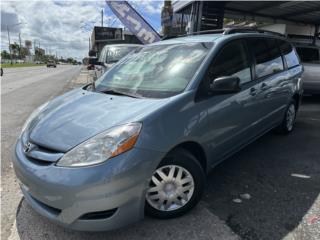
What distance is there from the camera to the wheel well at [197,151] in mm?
3004

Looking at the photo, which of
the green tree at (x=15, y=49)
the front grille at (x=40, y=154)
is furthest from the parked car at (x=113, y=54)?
the green tree at (x=15, y=49)

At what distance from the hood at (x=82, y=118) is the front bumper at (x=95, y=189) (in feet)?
0.85

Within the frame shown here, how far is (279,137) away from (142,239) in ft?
12.1

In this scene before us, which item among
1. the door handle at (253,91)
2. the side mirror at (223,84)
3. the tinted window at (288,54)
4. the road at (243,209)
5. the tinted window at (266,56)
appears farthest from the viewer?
the tinted window at (288,54)

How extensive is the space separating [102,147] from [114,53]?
7.47 m

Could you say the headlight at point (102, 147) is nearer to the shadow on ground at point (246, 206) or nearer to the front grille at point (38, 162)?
the front grille at point (38, 162)

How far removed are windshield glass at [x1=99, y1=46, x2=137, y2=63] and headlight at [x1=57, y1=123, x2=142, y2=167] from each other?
7.02m

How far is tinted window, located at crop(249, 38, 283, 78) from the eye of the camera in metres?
4.20

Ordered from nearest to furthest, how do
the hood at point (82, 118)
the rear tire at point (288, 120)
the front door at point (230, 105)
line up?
the hood at point (82, 118) → the front door at point (230, 105) → the rear tire at point (288, 120)

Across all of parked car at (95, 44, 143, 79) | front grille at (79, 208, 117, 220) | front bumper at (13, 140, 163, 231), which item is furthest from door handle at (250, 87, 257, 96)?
parked car at (95, 44, 143, 79)

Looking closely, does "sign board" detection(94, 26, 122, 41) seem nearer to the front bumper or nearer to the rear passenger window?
the rear passenger window

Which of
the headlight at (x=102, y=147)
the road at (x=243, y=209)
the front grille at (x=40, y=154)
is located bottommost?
the road at (x=243, y=209)

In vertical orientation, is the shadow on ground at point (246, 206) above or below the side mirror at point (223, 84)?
below

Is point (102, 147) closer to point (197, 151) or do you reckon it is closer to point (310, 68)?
point (197, 151)
